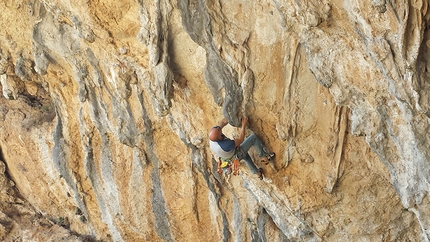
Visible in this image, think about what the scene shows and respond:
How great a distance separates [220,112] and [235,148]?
2.97ft

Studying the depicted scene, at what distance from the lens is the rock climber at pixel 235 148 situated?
711 centimetres

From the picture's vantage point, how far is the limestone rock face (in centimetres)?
581

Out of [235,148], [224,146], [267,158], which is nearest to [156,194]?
[267,158]

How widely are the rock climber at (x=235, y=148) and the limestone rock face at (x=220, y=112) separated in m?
0.18

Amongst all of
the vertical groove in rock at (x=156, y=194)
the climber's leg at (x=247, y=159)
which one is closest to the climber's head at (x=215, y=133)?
the climber's leg at (x=247, y=159)

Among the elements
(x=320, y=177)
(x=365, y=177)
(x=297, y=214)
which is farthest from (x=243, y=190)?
(x=365, y=177)

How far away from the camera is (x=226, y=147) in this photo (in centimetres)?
711

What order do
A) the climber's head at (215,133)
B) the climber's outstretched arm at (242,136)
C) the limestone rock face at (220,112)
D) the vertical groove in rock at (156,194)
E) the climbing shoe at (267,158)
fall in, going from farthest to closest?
the vertical groove in rock at (156,194), the climbing shoe at (267,158), the climber's outstretched arm at (242,136), the climber's head at (215,133), the limestone rock face at (220,112)

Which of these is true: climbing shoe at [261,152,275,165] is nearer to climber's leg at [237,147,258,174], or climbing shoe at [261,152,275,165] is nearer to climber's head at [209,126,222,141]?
climber's leg at [237,147,258,174]

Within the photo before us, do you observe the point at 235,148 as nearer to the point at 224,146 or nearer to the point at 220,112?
the point at 224,146

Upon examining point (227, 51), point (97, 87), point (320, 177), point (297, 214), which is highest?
point (227, 51)

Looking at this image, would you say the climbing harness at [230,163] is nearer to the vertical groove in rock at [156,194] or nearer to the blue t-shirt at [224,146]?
the blue t-shirt at [224,146]

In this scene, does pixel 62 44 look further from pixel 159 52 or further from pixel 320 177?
pixel 320 177

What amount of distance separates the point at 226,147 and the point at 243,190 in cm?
255
